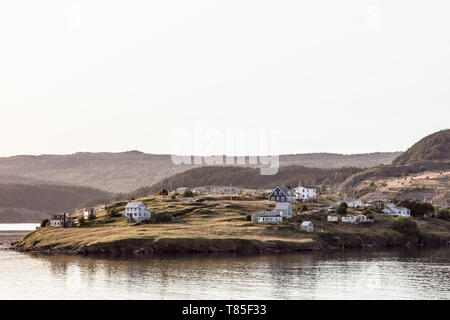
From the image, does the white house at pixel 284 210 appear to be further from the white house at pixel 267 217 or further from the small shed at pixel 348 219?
the small shed at pixel 348 219

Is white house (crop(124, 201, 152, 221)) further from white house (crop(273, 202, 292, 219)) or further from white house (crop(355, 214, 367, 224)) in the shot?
white house (crop(355, 214, 367, 224))

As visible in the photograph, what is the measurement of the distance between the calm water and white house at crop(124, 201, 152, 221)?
47.6 meters

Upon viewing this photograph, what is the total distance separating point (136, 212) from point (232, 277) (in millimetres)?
91096

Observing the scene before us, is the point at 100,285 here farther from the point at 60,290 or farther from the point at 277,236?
the point at 277,236

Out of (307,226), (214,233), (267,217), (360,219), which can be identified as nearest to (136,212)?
(267,217)

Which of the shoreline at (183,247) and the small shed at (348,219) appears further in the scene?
the small shed at (348,219)

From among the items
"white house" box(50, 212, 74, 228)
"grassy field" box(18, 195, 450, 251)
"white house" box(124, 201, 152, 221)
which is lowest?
"grassy field" box(18, 195, 450, 251)

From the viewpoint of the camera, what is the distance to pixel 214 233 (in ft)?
536

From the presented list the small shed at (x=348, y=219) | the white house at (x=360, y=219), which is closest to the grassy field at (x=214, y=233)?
the white house at (x=360, y=219)

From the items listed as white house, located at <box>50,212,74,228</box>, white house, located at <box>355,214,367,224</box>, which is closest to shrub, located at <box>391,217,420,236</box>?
white house, located at <box>355,214,367,224</box>

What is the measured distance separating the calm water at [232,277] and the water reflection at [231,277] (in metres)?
0.13

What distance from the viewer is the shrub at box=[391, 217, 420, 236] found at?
18488 cm

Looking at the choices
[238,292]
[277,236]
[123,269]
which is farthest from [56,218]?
[238,292]

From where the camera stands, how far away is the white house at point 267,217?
184125mm
